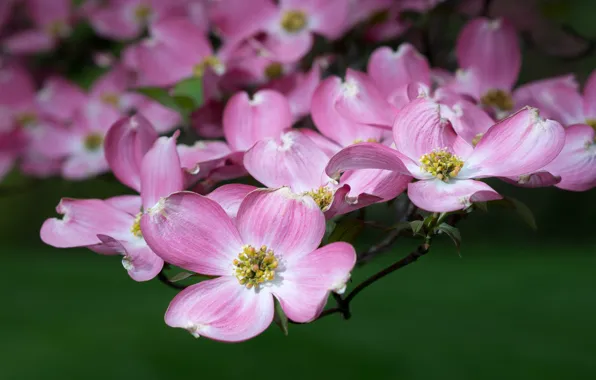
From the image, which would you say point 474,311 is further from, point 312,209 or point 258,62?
point 312,209

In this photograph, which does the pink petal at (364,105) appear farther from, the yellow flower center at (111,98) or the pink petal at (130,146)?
the yellow flower center at (111,98)

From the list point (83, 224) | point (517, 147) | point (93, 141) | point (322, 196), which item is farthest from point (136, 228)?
point (93, 141)

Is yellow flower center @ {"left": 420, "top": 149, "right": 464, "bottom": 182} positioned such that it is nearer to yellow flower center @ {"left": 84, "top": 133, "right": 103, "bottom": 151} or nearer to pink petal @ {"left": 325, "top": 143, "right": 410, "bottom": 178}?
pink petal @ {"left": 325, "top": 143, "right": 410, "bottom": 178}

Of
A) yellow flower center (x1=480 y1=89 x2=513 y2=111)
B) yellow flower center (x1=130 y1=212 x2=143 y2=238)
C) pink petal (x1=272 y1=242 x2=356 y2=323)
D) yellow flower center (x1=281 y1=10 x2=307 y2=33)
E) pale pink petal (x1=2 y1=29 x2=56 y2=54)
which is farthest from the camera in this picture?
pale pink petal (x1=2 y1=29 x2=56 y2=54)

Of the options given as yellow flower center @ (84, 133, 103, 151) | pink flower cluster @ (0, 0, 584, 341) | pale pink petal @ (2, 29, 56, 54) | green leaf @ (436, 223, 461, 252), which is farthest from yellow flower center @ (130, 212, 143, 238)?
pale pink petal @ (2, 29, 56, 54)

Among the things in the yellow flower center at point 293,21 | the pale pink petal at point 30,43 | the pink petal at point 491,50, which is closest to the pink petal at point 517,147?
the pink petal at point 491,50

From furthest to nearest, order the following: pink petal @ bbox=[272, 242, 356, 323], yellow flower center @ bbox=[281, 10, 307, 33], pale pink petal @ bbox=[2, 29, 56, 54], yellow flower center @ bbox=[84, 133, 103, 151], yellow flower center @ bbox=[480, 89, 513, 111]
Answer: pale pink petal @ bbox=[2, 29, 56, 54] < yellow flower center @ bbox=[84, 133, 103, 151] < yellow flower center @ bbox=[281, 10, 307, 33] < yellow flower center @ bbox=[480, 89, 513, 111] < pink petal @ bbox=[272, 242, 356, 323]
